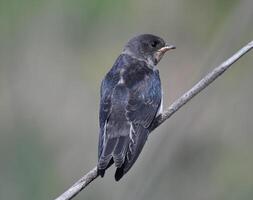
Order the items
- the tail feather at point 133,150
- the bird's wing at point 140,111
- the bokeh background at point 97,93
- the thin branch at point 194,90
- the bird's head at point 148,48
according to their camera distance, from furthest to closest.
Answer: the bokeh background at point 97,93
the bird's head at point 148,48
the bird's wing at point 140,111
the tail feather at point 133,150
the thin branch at point 194,90

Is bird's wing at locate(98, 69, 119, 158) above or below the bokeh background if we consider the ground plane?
above

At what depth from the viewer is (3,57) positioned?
822 centimetres

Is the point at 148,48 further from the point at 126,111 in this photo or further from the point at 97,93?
the point at 97,93

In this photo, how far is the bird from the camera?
5.21m

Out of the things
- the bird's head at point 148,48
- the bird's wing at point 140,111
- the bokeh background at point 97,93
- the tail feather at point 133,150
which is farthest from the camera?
the bokeh background at point 97,93

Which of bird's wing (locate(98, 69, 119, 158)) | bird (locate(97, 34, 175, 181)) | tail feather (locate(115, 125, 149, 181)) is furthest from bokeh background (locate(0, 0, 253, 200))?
tail feather (locate(115, 125, 149, 181))

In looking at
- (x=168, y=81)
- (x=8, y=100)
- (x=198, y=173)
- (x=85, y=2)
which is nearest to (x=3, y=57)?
(x=8, y=100)

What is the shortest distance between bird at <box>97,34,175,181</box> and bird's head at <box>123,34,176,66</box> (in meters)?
0.12

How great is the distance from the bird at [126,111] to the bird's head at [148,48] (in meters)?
0.12

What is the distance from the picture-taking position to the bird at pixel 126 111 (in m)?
5.21

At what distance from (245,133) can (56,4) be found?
221 cm

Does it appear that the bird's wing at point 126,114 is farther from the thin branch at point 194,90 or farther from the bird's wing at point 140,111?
the thin branch at point 194,90

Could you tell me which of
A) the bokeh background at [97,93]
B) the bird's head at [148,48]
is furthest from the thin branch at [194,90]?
the bokeh background at [97,93]

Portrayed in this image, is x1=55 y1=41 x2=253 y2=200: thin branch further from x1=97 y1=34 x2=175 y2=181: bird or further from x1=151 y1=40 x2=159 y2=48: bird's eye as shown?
x1=151 y1=40 x2=159 y2=48: bird's eye
